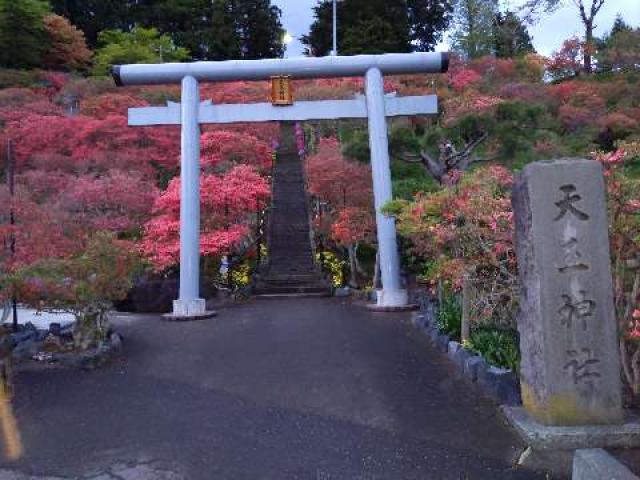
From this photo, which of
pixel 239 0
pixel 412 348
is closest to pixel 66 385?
pixel 412 348

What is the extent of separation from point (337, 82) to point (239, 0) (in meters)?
12.1

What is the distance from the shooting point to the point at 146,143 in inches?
759

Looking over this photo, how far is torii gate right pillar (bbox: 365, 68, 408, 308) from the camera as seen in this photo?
12828 millimetres

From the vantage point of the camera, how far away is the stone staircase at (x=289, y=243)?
55.6 feet

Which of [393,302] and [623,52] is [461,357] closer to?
[393,302]

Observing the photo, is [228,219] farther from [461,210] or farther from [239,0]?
[239,0]

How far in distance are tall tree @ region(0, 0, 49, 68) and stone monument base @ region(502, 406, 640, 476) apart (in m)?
29.5

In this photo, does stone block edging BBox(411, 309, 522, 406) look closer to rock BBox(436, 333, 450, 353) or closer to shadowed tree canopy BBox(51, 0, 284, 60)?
rock BBox(436, 333, 450, 353)

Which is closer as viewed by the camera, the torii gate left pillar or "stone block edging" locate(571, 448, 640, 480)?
"stone block edging" locate(571, 448, 640, 480)

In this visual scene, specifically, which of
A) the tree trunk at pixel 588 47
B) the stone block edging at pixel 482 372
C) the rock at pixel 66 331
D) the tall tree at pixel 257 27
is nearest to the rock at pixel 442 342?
the stone block edging at pixel 482 372

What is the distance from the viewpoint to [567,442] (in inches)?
175

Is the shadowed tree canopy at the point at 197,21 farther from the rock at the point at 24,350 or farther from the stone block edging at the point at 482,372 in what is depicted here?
the stone block edging at the point at 482,372

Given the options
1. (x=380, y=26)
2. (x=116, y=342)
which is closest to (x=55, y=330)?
(x=116, y=342)

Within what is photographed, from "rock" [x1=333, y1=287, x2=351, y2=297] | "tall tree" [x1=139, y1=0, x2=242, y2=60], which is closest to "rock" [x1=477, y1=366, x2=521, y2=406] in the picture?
"rock" [x1=333, y1=287, x2=351, y2=297]
